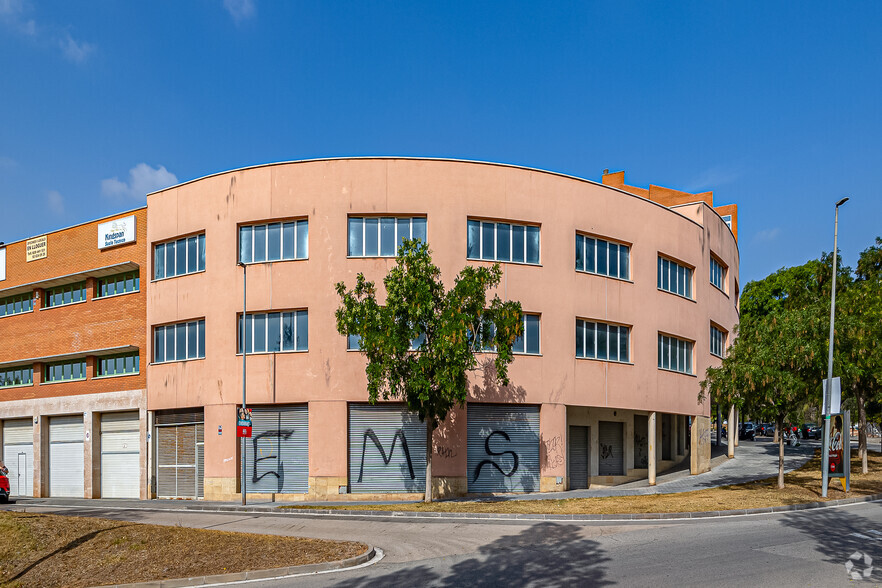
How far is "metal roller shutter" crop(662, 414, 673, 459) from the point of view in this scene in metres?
38.3

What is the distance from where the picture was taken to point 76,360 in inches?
1366

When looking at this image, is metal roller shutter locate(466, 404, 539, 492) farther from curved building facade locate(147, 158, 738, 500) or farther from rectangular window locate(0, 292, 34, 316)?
rectangular window locate(0, 292, 34, 316)

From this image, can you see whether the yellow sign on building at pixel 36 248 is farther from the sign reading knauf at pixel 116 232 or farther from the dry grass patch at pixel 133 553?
the dry grass patch at pixel 133 553

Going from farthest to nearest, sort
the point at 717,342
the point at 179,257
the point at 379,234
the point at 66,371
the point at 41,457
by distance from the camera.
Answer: the point at 717,342, the point at 66,371, the point at 41,457, the point at 179,257, the point at 379,234

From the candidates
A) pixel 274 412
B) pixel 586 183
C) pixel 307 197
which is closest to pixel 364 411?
pixel 274 412

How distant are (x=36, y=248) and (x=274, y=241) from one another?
15.8m

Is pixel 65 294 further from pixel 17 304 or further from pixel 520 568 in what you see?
pixel 520 568

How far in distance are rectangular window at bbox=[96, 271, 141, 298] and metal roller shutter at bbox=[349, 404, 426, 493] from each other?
12.2 m

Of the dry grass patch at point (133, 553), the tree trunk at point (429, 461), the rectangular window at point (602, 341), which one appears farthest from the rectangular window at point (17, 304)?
the rectangular window at point (602, 341)

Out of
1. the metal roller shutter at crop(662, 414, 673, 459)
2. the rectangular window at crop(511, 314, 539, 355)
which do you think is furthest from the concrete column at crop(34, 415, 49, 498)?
the metal roller shutter at crop(662, 414, 673, 459)

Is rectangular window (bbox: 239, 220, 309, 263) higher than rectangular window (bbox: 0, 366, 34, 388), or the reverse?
rectangular window (bbox: 239, 220, 309, 263)

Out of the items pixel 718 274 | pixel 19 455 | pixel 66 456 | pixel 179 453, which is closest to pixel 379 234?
pixel 179 453

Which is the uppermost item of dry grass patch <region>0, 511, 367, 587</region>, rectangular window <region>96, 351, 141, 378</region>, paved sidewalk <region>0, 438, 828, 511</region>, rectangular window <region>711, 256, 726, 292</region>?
rectangular window <region>711, 256, 726, 292</region>

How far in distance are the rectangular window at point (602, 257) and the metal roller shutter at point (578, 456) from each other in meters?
6.48
